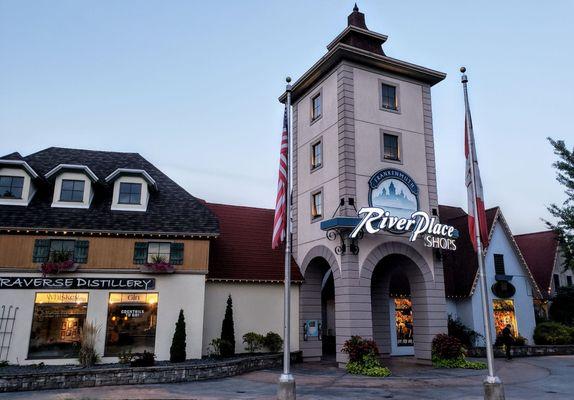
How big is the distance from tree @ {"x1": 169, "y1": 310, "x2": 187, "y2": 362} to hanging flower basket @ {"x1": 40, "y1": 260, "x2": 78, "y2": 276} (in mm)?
6016

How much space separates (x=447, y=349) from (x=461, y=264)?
436 inches

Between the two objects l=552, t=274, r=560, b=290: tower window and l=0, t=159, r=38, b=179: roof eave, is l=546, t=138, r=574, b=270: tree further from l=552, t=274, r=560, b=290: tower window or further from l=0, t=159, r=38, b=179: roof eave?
l=0, t=159, r=38, b=179: roof eave

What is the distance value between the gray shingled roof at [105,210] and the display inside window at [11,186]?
0.70 m

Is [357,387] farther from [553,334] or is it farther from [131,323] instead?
[553,334]

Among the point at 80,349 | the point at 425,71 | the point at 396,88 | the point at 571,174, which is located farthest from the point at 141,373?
the point at 571,174

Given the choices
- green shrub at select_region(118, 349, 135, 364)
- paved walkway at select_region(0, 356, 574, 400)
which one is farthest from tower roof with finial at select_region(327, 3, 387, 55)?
green shrub at select_region(118, 349, 135, 364)

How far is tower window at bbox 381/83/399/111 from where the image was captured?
2672 cm

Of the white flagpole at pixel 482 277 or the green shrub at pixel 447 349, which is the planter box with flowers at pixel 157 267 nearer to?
the green shrub at pixel 447 349

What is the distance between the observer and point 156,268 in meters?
23.4

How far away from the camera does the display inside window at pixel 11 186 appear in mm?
23656

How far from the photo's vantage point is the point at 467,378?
19.7 m

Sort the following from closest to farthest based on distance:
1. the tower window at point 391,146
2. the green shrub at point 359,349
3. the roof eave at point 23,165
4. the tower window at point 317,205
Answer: the green shrub at point 359,349 < the roof eave at point 23,165 < the tower window at point 391,146 < the tower window at point 317,205

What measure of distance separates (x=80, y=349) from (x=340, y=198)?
14869 mm


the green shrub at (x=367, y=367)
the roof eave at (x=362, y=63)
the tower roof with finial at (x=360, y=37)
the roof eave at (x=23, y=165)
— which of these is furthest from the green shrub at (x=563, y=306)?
the roof eave at (x=23, y=165)
